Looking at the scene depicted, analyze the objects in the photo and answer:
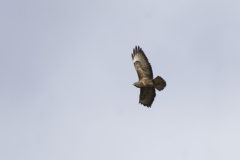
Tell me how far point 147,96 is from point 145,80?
1218mm

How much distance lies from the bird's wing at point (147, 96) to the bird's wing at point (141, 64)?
28.3 inches

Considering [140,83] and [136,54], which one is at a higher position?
[136,54]

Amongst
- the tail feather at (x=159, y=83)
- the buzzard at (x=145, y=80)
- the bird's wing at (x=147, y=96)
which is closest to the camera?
the tail feather at (x=159, y=83)

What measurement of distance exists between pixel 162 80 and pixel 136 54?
3.87 metres

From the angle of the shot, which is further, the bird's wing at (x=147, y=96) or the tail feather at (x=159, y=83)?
the bird's wing at (x=147, y=96)

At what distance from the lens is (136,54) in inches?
1087

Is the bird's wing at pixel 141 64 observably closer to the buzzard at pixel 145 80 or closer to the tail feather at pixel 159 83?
the buzzard at pixel 145 80

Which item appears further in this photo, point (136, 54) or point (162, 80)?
point (136, 54)

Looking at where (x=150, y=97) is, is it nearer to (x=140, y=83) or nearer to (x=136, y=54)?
(x=140, y=83)

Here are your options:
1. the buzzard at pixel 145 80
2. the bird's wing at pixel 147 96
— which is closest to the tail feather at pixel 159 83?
the buzzard at pixel 145 80

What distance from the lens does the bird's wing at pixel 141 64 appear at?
25969mm

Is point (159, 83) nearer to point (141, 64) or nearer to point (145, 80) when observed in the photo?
point (145, 80)

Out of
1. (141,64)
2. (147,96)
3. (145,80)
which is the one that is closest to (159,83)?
(145,80)

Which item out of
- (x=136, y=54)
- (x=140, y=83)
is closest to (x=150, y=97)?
(x=140, y=83)
